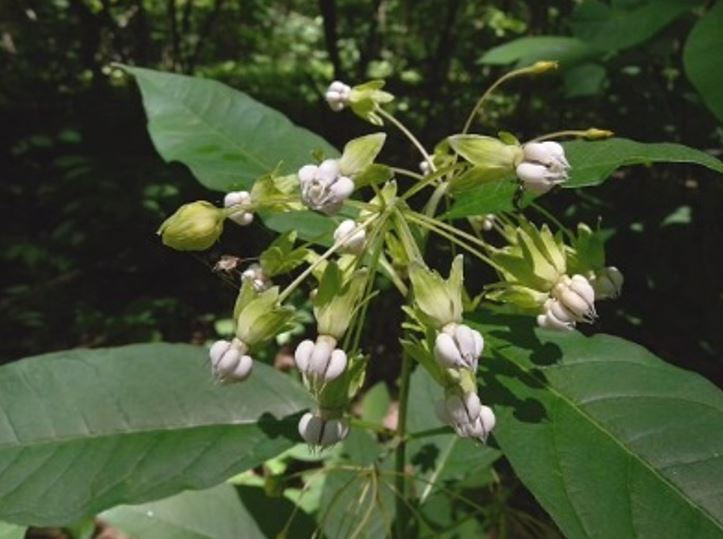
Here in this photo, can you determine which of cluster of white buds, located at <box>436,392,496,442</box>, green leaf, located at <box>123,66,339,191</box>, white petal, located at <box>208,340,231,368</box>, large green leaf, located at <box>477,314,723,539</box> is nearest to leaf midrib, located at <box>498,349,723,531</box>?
large green leaf, located at <box>477,314,723,539</box>

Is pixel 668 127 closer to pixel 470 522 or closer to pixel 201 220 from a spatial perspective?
pixel 470 522

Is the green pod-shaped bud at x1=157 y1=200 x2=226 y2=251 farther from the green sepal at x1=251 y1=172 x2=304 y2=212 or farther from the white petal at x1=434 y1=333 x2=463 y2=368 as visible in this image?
the white petal at x1=434 y1=333 x2=463 y2=368

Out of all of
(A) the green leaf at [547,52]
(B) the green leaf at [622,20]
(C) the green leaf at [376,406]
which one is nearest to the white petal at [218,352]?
(C) the green leaf at [376,406]

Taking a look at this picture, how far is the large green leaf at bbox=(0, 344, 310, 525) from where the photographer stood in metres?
0.95

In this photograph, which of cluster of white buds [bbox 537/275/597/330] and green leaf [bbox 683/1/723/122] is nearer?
cluster of white buds [bbox 537/275/597/330]

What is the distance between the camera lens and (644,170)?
112 inches

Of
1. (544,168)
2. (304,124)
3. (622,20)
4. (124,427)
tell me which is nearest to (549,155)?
(544,168)

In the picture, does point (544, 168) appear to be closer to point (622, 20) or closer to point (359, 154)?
point (359, 154)

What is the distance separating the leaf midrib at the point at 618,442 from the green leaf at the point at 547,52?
1590mm

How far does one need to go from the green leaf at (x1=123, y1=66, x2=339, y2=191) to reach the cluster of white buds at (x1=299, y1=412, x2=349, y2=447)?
444mm

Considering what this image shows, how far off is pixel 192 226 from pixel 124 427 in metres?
0.34

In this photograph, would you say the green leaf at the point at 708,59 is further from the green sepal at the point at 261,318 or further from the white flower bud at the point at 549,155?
the green sepal at the point at 261,318

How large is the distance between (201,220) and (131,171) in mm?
2928

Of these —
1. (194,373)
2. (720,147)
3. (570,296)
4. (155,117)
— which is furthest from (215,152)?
(720,147)
